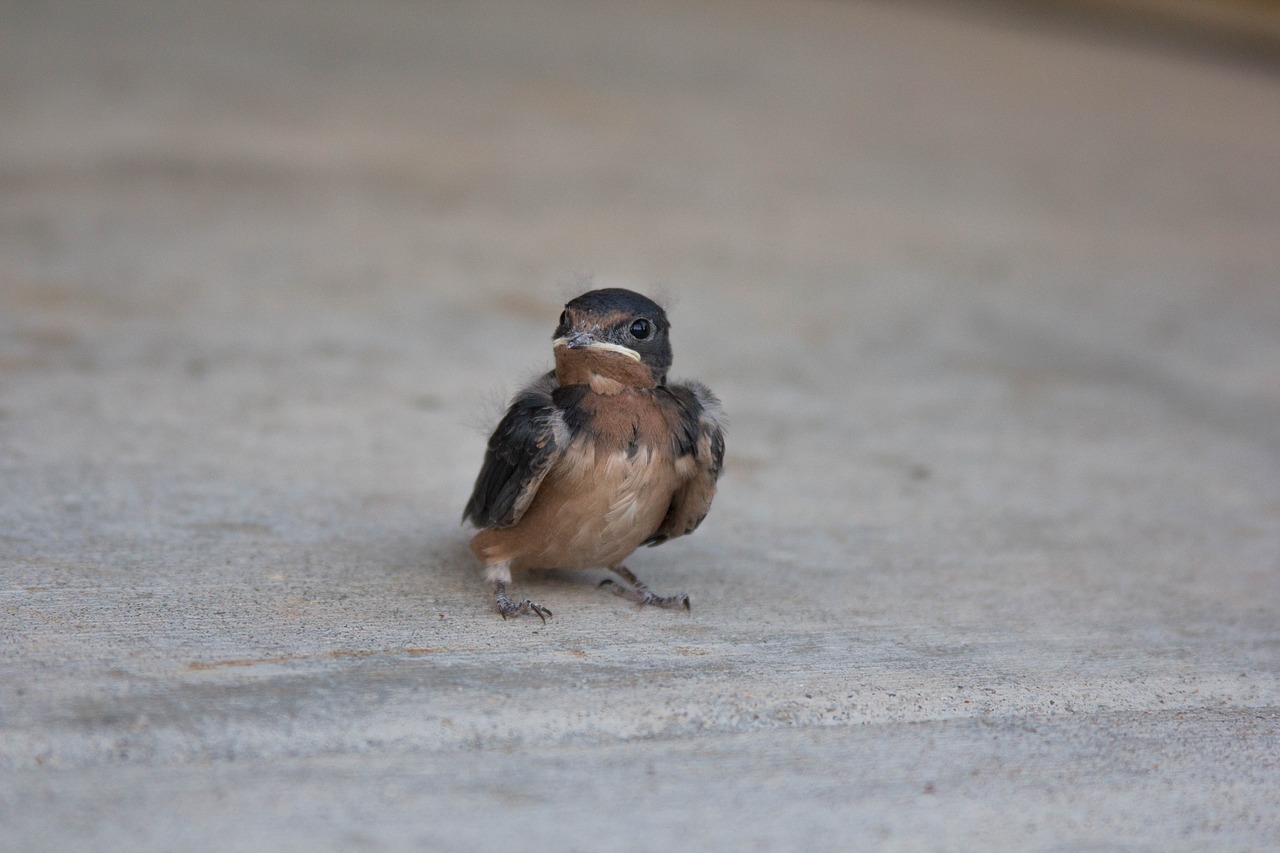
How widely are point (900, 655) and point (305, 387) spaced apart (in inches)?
142

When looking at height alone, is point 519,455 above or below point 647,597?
above

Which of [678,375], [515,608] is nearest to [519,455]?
[515,608]

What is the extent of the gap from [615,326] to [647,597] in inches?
34.3

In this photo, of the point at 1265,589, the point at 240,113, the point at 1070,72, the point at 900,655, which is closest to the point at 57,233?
the point at 240,113

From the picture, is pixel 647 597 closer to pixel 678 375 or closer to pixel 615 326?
pixel 615 326

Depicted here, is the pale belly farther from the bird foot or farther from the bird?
the bird foot

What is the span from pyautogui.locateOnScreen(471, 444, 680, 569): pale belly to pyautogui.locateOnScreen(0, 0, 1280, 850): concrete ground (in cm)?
23

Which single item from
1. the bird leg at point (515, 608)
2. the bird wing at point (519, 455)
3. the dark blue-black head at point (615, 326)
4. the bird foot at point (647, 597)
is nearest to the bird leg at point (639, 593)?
the bird foot at point (647, 597)

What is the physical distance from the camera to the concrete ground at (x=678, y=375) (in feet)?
9.64

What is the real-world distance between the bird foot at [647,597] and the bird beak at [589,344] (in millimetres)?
793

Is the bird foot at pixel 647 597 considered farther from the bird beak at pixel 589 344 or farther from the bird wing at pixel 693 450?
the bird beak at pixel 589 344

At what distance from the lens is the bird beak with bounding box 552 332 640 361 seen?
12.0ft

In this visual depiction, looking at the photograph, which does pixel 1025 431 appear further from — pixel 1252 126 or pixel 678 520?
pixel 1252 126

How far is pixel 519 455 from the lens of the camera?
3.64 m
